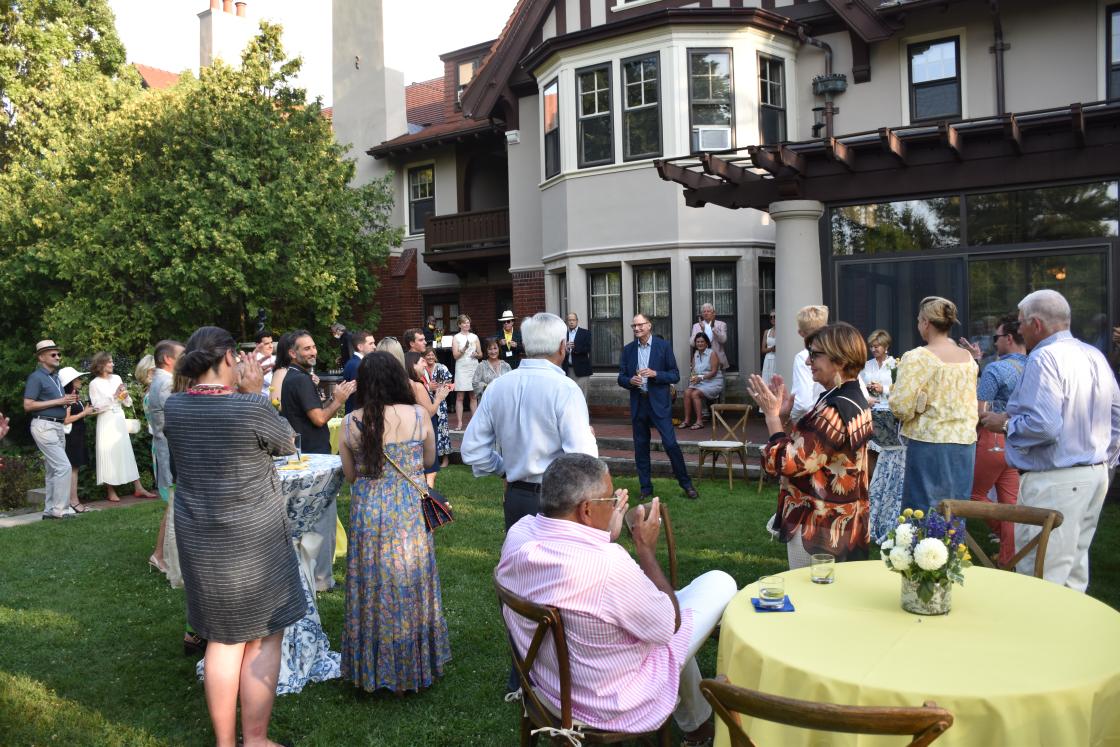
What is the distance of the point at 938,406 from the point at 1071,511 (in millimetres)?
945

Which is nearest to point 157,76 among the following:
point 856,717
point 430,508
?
point 430,508

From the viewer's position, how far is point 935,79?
44.5 feet

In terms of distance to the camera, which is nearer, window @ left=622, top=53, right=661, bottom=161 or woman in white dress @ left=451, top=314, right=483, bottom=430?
window @ left=622, top=53, right=661, bottom=161

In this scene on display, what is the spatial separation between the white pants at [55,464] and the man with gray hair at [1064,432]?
31.7ft

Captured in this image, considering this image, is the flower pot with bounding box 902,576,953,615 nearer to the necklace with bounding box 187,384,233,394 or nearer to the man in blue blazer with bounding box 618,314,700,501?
the necklace with bounding box 187,384,233,394

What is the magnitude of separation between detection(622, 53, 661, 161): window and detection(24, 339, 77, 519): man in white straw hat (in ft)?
31.5

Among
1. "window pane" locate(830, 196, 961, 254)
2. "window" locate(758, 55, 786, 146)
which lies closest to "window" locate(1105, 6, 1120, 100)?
"window pane" locate(830, 196, 961, 254)

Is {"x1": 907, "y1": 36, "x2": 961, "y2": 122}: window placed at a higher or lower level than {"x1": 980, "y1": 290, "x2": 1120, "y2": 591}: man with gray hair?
higher

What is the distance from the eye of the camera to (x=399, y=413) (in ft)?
15.4

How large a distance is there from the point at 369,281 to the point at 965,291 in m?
14.0

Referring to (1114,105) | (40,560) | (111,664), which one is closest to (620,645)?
(111,664)

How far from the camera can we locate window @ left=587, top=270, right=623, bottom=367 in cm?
1579

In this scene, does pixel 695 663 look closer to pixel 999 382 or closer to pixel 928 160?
pixel 999 382

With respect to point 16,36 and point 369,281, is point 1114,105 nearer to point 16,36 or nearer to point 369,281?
point 369,281
